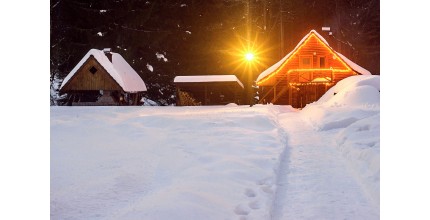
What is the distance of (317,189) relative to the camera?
6.56 metres

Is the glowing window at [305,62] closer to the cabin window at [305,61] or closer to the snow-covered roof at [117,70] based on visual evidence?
the cabin window at [305,61]

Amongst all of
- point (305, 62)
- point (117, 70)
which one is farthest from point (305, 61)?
point (117, 70)

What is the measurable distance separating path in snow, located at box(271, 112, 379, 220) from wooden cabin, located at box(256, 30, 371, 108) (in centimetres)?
2053

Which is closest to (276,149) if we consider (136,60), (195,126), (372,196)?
(372,196)

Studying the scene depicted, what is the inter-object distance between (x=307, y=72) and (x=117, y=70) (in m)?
13.7

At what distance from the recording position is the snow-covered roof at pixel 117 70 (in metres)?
25.0

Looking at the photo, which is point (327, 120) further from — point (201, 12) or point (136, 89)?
point (201, 12)

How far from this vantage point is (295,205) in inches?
230

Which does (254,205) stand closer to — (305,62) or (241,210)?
(241,210)

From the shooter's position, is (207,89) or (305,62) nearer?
(305,62)

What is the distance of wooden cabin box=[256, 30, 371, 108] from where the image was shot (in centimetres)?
2991

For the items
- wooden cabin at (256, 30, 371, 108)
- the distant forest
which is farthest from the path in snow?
the distant forest

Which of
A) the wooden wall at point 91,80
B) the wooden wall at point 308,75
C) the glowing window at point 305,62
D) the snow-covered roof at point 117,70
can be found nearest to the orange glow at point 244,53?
the wooden wall at point 308,75

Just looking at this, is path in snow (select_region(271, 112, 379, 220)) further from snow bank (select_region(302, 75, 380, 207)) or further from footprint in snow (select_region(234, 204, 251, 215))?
footprint in snow (select_region(234, 204, 251, 215))
